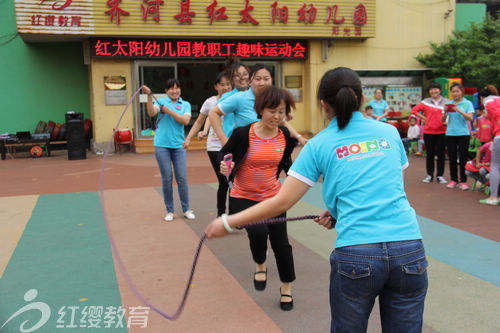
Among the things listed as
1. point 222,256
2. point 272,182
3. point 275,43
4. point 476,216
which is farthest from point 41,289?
point 275,43

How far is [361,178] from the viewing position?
2.09 m

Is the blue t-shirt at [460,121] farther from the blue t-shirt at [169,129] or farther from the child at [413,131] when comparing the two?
the blue t-shirt at [169,129]

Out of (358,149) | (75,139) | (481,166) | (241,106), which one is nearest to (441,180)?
(481,166)

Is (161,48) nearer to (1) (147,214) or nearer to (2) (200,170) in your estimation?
(2) (200,170)

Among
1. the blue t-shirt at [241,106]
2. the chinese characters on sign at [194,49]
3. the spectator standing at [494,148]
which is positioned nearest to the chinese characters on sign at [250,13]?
the chinese characters on sign at [194,49]

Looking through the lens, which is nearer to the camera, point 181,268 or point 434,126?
point 181,268

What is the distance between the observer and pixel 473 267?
4410 millimetres

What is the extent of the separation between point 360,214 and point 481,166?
6570mm

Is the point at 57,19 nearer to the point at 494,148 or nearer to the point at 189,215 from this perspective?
the point at 189,215

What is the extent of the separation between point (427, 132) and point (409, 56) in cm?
972

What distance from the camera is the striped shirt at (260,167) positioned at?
3.74 m

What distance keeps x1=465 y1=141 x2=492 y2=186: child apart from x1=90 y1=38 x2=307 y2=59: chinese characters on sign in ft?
27.2

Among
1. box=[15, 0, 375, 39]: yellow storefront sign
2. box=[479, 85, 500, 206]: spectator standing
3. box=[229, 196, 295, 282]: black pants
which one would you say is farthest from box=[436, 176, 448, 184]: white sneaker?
box=[15, 0, 375, 39]: yellow storefront sign

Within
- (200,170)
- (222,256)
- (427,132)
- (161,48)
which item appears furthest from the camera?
(161,48)
